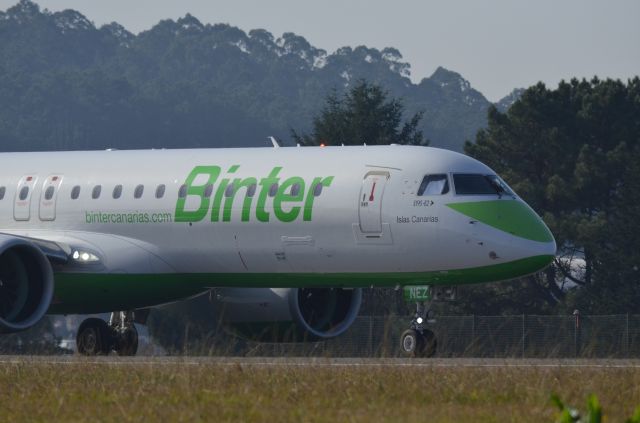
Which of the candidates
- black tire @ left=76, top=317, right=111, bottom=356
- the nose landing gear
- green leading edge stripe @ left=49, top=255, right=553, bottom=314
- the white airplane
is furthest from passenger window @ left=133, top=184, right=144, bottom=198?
black tire @ left=76, top=317, right=111, bottom=356

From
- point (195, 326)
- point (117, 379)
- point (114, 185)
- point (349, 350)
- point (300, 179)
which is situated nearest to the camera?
point (117, 379)

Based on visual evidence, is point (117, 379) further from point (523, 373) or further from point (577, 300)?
point (577, 300)

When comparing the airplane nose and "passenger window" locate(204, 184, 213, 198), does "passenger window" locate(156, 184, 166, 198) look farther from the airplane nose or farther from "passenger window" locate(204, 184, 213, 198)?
the airplane nose

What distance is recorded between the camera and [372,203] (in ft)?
104

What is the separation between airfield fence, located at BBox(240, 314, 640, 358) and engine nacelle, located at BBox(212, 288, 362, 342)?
8032mm

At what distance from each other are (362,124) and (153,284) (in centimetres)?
3739

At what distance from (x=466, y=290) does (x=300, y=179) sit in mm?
34894

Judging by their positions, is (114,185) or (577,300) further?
(577,300)

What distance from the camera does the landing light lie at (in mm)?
34219

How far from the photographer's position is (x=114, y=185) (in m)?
34.9

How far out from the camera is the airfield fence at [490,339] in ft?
150

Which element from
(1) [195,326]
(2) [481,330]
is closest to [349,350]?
(2) [481,330]

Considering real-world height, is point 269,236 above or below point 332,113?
below

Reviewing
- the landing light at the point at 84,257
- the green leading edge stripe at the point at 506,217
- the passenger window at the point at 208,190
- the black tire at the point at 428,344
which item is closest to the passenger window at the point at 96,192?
the landing light at the point at 84,257
